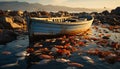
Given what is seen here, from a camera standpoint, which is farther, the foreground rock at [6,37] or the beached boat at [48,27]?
the foreground rock at [6,37]

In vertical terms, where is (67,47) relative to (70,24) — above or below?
below

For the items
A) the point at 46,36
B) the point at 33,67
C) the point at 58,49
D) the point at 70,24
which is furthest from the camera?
the point at 70,24

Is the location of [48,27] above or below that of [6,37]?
above

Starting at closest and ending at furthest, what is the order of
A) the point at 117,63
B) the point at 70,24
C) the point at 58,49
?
1. the point at 117,63
2. the point at 58,49
3. the point at 70,24

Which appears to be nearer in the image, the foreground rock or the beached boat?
the beached boat

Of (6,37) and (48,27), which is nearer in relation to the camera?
(48,27)

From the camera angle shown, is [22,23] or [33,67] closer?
[33,67]

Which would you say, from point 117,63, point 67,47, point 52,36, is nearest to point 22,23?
point 52,36

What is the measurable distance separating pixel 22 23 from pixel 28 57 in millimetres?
21494

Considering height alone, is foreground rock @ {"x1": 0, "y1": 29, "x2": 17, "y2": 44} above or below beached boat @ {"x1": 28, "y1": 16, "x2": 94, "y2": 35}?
below

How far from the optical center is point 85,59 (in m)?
17.8

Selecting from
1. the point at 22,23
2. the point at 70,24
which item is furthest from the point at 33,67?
the point at 22,23

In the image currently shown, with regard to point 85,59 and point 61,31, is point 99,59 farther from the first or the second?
point 61,31

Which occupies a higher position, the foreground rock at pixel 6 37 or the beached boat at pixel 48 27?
the beached boat at pixel 48 27
